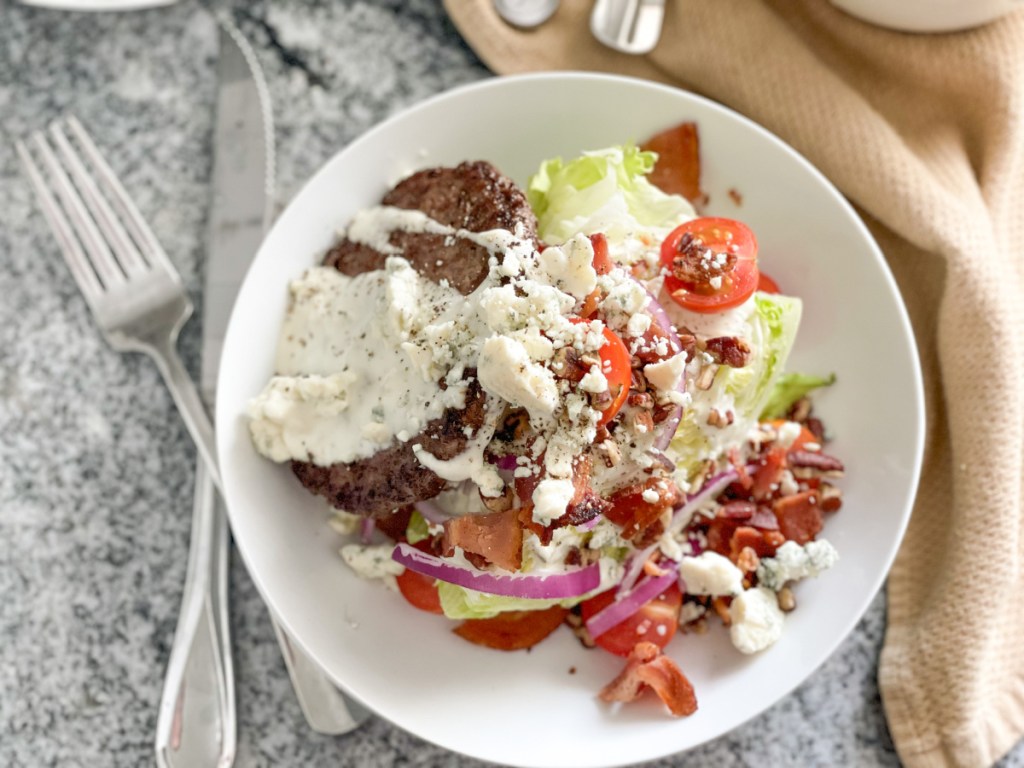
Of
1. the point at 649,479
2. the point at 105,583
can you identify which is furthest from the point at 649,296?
the point at 105,583

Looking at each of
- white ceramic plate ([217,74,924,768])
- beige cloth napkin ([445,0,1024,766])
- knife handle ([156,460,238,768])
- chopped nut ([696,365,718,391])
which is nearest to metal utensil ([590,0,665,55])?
beige cloth napkin ([445,0,1024,766])

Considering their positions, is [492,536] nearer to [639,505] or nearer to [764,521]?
[639,505]

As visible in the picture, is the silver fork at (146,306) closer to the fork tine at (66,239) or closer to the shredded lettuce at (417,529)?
the fork tine at (66,239)

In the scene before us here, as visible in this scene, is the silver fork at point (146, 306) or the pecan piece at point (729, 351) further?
the silver fork at point (146, 306)

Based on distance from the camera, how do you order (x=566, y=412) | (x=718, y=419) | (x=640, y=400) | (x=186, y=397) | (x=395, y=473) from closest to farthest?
(x=566, y=412) → (x=640, y=400) → (x=395, y=473) → (x=718, y=419) → (x=186, y=397)

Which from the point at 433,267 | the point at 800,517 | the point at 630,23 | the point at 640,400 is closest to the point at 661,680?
the point at 800,517

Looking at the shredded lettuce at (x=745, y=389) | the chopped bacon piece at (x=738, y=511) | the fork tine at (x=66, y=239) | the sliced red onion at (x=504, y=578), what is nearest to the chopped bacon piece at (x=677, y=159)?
the shredded lettuce at (x=745, y=389)
